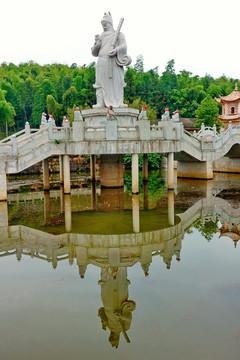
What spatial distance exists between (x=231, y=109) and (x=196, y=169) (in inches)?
1012

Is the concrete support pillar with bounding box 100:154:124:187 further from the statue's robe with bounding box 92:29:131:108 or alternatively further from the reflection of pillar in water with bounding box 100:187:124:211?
the statue's robe with bounding box 92:29:131:108

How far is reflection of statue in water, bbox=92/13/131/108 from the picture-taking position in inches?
691

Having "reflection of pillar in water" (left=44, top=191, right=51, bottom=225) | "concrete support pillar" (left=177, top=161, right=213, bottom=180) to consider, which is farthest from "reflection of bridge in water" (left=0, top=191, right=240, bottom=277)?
"concrete support pillar" (left=177, top=161, right=213, bottom=180)

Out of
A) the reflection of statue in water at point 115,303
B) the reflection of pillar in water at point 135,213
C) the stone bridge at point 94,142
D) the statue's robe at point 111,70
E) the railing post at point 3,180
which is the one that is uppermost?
the statue's robe at point 111,70

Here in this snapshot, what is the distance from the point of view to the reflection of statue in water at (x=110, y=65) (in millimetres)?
17547

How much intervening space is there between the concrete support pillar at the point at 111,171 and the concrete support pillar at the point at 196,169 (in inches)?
207

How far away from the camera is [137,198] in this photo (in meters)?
15.7

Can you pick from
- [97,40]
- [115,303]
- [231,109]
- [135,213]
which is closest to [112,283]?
[115,303]

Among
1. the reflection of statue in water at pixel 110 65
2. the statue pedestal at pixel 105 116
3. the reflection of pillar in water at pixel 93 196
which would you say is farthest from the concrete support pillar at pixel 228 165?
the reflection of statue in water at pixel 110 65

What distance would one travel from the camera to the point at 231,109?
4406 cm

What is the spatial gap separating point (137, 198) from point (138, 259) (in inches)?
306

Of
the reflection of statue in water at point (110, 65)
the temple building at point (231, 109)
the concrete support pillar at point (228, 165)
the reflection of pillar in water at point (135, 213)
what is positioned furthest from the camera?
the temple building at point (231, 109)

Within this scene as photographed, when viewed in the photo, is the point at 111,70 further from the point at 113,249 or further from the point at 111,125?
the point at 113,249

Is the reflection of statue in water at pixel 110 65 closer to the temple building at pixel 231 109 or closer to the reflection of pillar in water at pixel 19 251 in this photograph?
the reflection of pillar in water at pixel 19 251
